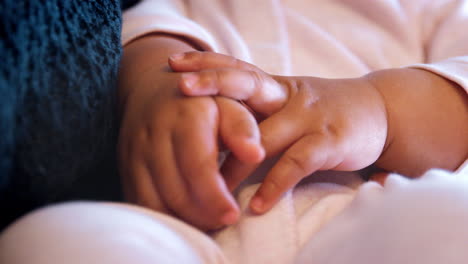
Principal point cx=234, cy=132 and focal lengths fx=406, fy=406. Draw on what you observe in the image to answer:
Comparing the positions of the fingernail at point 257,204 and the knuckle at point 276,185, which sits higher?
the knuckle at point 276,185

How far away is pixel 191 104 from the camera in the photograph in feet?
1.03

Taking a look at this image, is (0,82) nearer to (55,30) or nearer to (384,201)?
(55,30)

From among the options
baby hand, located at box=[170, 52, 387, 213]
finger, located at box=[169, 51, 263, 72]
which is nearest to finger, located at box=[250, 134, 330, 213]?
baby hand, located at box=[170, 52, 387, 213]

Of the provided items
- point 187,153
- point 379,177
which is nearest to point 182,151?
point 187,153

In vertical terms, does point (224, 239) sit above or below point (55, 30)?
below

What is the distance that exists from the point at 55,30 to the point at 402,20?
530mm

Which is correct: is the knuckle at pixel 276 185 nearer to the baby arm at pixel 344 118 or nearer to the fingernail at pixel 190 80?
the baby arm at pixel 344 118

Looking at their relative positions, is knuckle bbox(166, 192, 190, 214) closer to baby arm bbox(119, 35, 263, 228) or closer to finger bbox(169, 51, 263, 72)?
baby arm bbox(119, 35, 263, 228)

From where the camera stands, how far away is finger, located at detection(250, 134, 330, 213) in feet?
1.12

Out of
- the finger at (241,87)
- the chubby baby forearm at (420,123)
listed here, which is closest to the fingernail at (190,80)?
the finger at (241,87)

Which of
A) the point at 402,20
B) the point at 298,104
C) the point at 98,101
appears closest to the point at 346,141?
the point at 298,104

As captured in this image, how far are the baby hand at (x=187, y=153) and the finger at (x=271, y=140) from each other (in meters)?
0.03

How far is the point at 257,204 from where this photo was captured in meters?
0.34

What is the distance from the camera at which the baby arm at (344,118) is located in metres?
0.34
